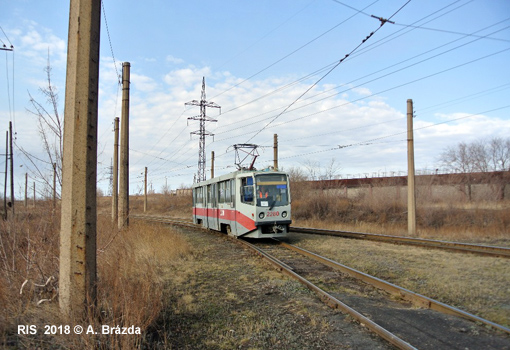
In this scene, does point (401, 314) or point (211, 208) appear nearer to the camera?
point (401, 314)

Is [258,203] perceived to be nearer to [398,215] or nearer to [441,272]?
[441,272]

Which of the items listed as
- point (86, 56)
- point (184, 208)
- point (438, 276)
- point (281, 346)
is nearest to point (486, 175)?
point (438, 276)

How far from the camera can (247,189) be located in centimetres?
1463

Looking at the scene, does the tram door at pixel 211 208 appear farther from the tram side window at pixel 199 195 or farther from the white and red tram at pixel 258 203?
the white and red tram at pixel 258 203

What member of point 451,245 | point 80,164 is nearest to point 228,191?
point 451,245

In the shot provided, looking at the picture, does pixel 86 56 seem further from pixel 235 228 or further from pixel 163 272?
pixel 235 228

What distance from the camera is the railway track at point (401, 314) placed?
450 centimetres

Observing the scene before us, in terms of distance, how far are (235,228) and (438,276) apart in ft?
30.4

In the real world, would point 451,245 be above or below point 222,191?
below

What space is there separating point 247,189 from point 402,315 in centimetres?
960

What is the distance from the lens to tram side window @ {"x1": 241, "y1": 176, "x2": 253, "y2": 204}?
47.5 ft

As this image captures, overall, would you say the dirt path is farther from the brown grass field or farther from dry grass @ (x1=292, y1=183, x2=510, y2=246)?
dry grass @ (x1=292, y1=183, x2=510, y2=246)

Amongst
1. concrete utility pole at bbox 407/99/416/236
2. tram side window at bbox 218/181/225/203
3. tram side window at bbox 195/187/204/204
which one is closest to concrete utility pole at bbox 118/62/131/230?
tram side window at bbox 218/181/225/203

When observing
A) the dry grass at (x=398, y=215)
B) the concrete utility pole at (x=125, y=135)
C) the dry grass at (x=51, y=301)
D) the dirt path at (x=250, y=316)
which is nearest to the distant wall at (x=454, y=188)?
the dry grass at (x=398, y=215)
